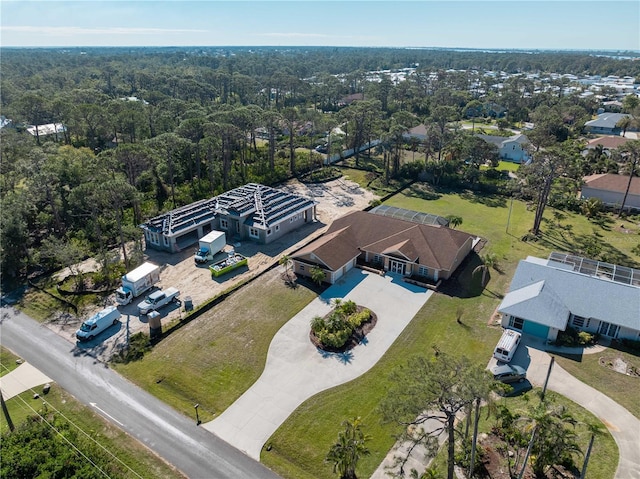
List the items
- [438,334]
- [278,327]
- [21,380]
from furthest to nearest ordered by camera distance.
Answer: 1. [278,327]
2. [438,334]
3. [21,380]

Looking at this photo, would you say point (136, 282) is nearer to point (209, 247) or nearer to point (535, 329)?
point (209, 247)

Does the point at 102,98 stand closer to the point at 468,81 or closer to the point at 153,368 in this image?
the point at 153,368

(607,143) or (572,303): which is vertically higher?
(607,143)

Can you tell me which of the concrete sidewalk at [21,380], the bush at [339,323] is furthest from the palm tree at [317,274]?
the concrete sidewalk at [21,380]

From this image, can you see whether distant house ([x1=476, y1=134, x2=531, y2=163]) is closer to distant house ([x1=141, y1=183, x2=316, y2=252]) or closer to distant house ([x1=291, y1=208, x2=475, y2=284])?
distant house ([x1=291, y1=208, x2=475, y2=284])

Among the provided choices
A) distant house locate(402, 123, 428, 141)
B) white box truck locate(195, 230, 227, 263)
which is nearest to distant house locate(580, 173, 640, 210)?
distant house locate(402, 123, 428, 141)

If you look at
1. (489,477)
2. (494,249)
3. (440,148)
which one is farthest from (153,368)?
(440,148)

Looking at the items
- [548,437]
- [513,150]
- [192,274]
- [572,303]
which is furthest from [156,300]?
[513,150]

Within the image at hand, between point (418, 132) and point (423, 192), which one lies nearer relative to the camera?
point (423, 192)
